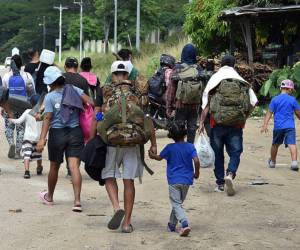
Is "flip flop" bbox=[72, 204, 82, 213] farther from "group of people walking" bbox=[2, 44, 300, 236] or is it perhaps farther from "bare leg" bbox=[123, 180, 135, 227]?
"bare leg" bbox=[123, 180, 135, 227]

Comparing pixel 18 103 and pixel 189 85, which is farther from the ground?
pixel 189 85

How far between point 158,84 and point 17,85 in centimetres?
380

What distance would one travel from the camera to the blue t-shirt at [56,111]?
9273mm

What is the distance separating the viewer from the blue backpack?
13.6 metres

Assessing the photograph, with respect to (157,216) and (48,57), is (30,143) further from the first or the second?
(157,216)

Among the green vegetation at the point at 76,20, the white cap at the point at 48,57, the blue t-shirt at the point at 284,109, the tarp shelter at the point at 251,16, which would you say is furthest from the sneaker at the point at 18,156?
the green vegetation at the point at 76,20

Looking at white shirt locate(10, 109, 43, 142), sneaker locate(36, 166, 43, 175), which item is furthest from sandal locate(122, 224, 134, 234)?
sneaker locate(36, 166, 43, 175)

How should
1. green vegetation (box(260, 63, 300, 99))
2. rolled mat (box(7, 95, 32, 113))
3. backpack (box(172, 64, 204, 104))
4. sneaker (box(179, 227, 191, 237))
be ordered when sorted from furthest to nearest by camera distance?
green vegetation (box(260, 63, 300, 99)), rolled mat (box(7, 95, 32, 113)), backpack (box(172, 64, 204, 104)), sneaker (box(179, 227, 191, 237))

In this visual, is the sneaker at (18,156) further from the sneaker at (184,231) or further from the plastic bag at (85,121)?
the sneaker at (184,231)

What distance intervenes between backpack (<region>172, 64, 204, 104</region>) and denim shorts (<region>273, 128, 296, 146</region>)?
223cm

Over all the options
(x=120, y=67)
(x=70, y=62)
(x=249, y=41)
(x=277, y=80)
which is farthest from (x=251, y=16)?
(x=120, y=67)

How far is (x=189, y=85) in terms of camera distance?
11273mm

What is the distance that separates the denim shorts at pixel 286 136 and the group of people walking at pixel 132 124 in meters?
0.02

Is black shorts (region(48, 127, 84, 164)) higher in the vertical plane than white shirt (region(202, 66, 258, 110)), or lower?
lower
